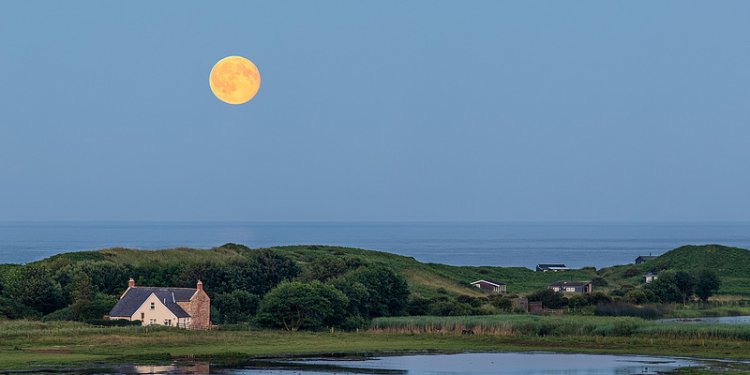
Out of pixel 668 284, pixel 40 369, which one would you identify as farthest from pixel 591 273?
pixel 40 369

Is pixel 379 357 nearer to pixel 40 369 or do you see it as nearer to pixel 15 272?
pixel 40 369

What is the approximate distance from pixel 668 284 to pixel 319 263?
43722mm

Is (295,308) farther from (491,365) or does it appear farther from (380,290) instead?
(491,365)

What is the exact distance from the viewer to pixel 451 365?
7081cm

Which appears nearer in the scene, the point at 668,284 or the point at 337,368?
the point at 337,368

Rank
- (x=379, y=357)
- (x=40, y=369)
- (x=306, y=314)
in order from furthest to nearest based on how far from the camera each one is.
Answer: (x=306, y=314)
(x=379, y=357)
(x=40, y=369)

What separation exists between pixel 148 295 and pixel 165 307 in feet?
8.47

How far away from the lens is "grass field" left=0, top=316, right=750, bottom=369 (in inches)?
3036

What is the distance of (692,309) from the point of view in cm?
12481

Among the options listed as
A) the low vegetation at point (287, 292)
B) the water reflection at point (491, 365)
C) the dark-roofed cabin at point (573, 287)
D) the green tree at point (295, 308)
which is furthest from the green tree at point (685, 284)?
the water reflection at point (491, 365)

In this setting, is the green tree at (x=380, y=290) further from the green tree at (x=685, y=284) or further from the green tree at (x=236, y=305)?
the green tree at (x=685, y=284)

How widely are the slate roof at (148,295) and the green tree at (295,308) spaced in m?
7.29

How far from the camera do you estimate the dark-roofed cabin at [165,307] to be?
318ft

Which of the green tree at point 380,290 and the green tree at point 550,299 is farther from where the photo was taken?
the green tree at point 550,299
